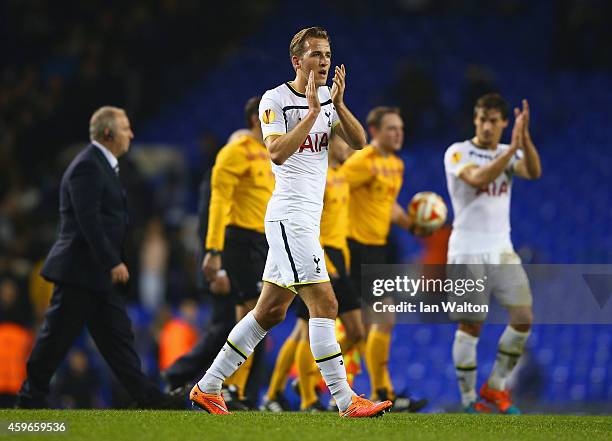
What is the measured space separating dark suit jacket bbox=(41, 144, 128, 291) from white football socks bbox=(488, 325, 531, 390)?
3107 millimetres

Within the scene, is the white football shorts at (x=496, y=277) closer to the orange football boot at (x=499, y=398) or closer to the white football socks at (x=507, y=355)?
the white football socks at (x=507, y=355)

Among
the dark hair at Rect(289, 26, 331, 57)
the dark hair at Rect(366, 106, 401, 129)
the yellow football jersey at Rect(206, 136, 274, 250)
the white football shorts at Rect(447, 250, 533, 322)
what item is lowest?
the white football shorts at Rect(447, 250, 533, 322)

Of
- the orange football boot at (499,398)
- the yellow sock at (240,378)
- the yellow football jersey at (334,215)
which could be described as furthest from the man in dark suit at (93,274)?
the orange football boot at (499,398)

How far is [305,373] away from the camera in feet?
30.3

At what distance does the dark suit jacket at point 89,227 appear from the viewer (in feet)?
26.6

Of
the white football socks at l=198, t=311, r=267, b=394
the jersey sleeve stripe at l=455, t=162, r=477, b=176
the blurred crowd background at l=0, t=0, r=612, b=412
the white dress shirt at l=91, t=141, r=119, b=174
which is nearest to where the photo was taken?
the white football socks at l=198, t=311, r=267, b=394

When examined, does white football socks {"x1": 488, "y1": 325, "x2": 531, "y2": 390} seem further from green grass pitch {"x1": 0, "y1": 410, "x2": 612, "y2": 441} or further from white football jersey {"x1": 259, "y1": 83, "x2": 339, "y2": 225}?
white football jersey {"x1": 259, "y1": 83, "x2": 339, "y2": 225}

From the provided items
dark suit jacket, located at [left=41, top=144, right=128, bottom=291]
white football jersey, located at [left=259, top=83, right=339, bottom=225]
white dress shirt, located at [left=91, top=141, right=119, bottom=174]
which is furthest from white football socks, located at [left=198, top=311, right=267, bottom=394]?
white dress shirt, located at [left=91, top=141, right=119, bottom=174]

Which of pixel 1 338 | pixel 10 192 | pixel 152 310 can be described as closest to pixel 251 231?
pixel 1 338

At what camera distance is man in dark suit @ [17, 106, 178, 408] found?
818 cm

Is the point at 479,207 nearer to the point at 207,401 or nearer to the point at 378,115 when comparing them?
the point at 378,115

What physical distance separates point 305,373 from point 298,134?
318 cm

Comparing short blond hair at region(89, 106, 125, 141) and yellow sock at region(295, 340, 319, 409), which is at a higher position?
short blond hair at region(89, 106, 125, 141)

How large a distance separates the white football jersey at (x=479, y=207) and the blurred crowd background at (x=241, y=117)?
10.7ft
